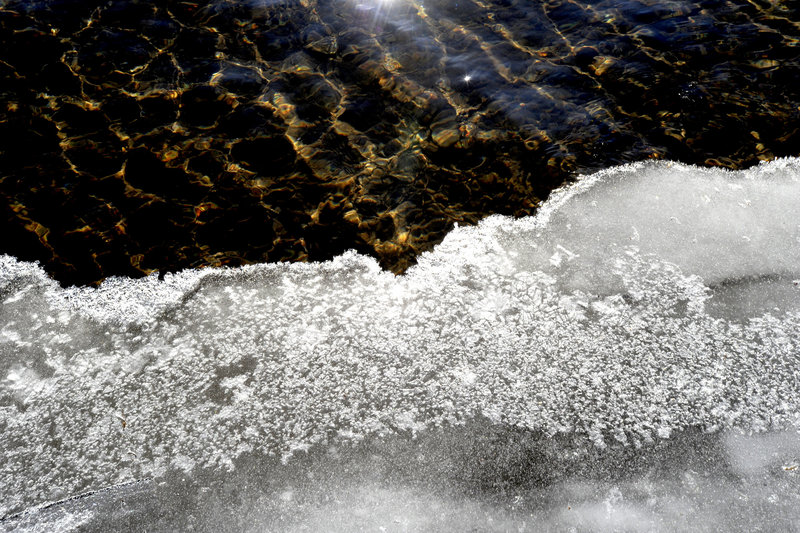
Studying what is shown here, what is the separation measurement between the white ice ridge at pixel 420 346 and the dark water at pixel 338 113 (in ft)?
1.01

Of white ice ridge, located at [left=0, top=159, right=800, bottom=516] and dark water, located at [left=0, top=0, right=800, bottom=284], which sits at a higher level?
dark water, located at [left=0, top=0, right=800, bottom=284]

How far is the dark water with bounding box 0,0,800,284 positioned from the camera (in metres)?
3.14

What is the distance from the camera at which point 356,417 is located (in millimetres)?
2225

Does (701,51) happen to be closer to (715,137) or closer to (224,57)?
(715,137)

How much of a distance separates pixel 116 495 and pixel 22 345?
3.39 feet

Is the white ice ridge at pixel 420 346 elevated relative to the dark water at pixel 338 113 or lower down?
lower down

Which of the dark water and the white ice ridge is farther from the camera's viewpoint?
the dark water

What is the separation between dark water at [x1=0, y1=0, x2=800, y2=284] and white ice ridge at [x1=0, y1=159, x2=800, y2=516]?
31 cm

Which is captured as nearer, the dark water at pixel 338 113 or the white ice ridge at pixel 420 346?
the white ice ridge at pixel 420 346

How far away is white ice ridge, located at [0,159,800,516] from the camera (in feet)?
7.18

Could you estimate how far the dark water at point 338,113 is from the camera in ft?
10.3

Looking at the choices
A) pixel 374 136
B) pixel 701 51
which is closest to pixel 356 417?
pixel 374 136

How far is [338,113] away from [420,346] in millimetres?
2186

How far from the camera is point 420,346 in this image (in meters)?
2.46
